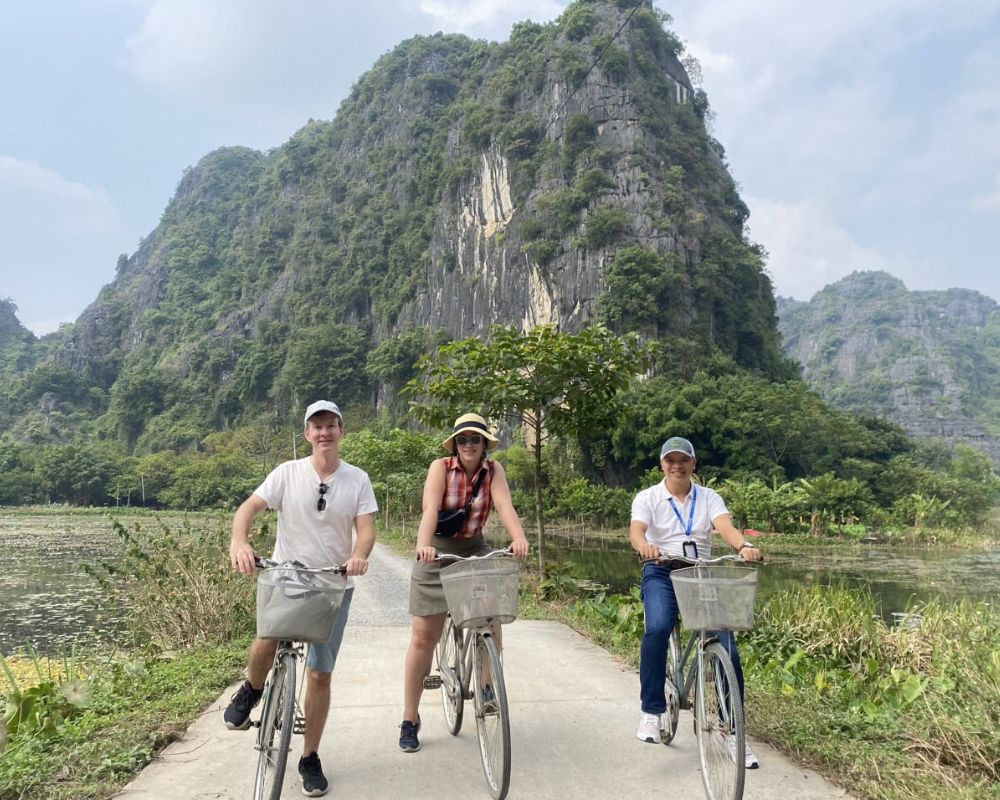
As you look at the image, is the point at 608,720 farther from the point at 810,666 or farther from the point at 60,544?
the point at 60,544

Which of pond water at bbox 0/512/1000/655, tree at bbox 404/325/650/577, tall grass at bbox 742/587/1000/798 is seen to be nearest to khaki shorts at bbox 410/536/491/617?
tall grass at bbox 742/587/1000/798

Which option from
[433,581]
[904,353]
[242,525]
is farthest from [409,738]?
[904,353]

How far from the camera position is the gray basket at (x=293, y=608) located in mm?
2352

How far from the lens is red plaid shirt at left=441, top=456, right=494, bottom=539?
10.3 ft

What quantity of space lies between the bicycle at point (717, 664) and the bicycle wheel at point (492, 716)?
2.35ft

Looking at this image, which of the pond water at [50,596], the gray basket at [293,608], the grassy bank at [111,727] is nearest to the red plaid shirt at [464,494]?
the gray basket at [293,608]

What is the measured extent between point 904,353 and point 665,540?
121703 millimetres

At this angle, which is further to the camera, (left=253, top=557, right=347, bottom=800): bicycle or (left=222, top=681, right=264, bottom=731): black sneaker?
(left=222, top=681, right=264, bottom=731): black sneaker

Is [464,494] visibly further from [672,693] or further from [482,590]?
[672,693]

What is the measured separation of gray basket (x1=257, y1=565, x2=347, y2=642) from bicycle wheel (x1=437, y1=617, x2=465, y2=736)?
102 centimetres

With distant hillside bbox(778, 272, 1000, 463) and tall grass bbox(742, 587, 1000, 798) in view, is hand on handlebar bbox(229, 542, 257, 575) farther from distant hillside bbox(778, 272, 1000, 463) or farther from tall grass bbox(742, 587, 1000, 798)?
distant hillside bbox(778, 272, 1000, 463)

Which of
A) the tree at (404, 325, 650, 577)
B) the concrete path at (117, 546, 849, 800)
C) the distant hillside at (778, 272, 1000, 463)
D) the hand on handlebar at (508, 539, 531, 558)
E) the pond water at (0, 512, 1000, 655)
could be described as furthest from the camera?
the distant hillside at (778, 272, 1000, 463)

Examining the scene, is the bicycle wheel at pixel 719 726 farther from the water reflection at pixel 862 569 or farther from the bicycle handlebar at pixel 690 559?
the water reflection at pixel 862 569

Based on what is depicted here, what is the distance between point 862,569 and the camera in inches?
741
